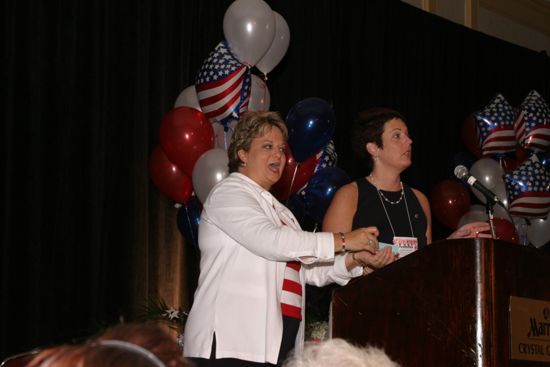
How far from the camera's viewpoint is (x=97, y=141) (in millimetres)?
4871

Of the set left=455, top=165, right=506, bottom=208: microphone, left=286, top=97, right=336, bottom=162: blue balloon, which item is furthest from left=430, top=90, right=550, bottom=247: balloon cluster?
left=455, top=165, right=506, bottom=208: microphone

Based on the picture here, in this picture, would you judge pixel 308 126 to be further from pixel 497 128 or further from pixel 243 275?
pixel 497 128

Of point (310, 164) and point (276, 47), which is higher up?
point (276, 47)

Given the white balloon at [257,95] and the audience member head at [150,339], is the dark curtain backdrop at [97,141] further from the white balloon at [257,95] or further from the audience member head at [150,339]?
the audience member head at [150,339]

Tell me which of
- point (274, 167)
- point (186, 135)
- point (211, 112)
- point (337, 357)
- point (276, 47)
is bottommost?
point (337, 357)

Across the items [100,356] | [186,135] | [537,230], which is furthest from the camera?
[537,230]

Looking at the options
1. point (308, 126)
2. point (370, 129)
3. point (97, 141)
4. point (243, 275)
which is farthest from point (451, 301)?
point (97, 141)

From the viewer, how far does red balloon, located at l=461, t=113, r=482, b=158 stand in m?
6.88

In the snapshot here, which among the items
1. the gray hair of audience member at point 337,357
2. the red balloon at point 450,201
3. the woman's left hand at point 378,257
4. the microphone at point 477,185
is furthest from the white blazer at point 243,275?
the red balloon at point 450,201

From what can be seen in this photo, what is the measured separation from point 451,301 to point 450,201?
4.34 m

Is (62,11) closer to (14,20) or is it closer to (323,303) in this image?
(14,20)

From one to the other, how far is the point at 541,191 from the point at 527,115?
0.71m

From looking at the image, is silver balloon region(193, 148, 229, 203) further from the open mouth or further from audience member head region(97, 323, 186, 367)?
audience member head region(97, 323, 186, 367)

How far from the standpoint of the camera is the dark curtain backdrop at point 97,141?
454 centimetres
